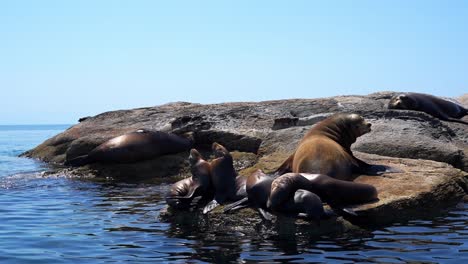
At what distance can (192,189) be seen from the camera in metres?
8.99

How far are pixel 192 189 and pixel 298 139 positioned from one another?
4.18m

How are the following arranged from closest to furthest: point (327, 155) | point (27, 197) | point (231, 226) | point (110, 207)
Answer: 1. point (231, 226)
2. point (327, 155)
3. point (110, 207)
4. point (27, 197)

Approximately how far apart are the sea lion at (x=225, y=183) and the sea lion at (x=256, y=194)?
300 mm

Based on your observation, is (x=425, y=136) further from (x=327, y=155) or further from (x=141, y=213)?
(x=141, y=213)

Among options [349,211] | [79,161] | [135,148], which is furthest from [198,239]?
[79,161]

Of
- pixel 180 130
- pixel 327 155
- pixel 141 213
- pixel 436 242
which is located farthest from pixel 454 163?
pixel 180 130

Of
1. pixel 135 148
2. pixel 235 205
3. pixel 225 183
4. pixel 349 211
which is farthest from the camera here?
pixel 135 148

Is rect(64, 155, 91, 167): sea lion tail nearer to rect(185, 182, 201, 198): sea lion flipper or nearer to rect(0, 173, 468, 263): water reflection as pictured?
rect(0, 173, 468, 263): water reflection

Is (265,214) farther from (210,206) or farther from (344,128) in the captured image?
(344,128)

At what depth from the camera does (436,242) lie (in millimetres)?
6898

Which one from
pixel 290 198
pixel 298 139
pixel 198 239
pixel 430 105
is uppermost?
pixel 430 105

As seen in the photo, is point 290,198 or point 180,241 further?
point 290,198

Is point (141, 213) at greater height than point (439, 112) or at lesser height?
lesser

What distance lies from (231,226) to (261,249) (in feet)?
3.84
